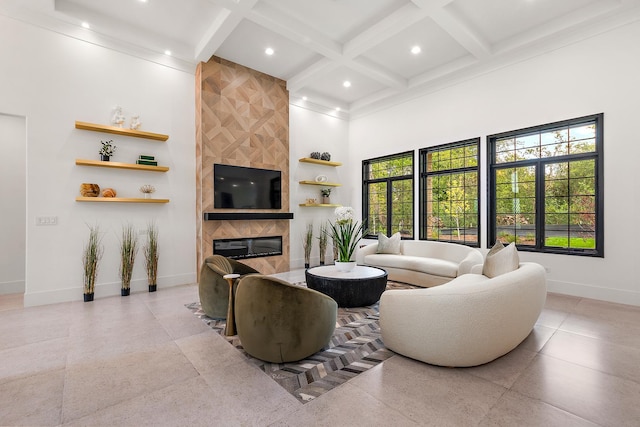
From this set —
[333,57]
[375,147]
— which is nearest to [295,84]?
[333,57]

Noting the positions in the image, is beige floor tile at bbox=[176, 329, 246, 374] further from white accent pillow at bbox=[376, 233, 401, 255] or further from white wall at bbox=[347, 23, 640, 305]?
white wall at bbox=[347, 23, 640, 305]

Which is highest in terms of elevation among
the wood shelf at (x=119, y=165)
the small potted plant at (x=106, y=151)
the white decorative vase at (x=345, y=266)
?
the small potted plant at (x=106, y=151)

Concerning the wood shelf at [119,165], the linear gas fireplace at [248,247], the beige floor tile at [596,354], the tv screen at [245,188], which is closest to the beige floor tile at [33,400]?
the wood shelf at [119,165]

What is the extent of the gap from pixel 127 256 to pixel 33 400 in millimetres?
2823

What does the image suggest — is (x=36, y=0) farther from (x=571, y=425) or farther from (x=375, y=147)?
(x=571, y=425)

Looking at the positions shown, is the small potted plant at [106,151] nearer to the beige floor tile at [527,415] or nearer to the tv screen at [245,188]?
the tv screen at [245,188]

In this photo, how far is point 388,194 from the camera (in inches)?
279

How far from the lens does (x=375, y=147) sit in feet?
23.8

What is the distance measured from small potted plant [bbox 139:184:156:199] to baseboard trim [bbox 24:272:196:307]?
1.36 m

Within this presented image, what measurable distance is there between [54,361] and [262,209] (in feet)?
12.9

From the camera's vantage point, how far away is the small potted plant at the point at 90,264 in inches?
164

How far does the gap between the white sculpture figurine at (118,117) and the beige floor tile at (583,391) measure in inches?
220

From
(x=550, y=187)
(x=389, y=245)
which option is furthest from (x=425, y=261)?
(x=550, y=187)

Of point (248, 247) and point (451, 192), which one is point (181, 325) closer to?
point (248, 247)
